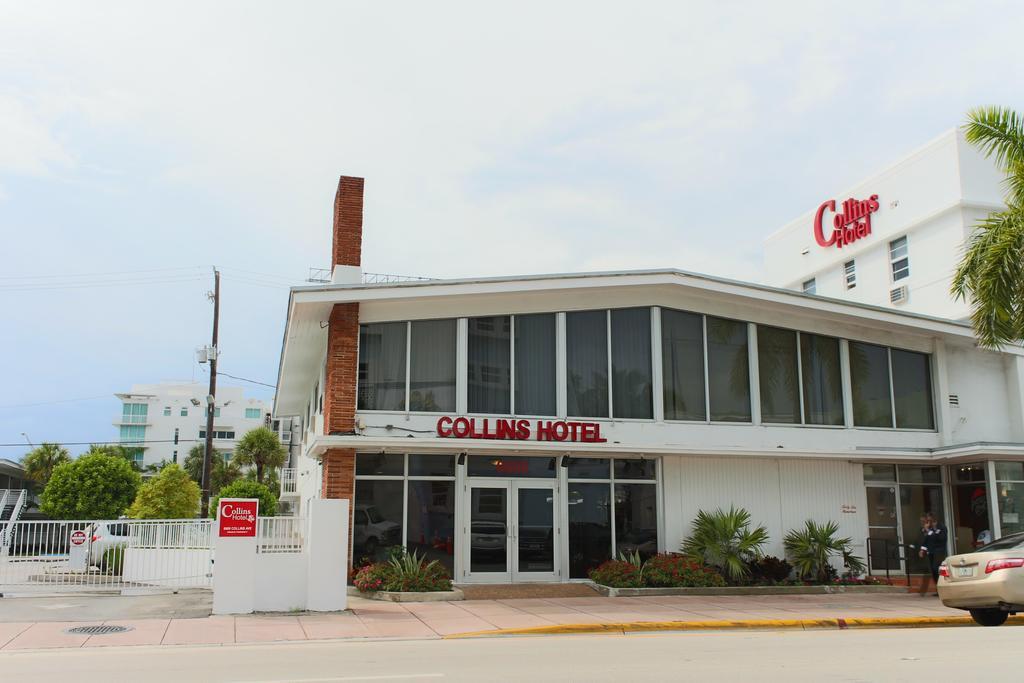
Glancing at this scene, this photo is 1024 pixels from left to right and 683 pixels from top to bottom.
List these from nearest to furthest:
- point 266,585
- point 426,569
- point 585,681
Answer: point 585,681 < point 266,585 < point 426,569

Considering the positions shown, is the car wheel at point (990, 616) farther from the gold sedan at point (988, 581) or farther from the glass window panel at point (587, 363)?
the glass window panel at point (587, 363)

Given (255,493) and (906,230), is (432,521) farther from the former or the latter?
(906,230)

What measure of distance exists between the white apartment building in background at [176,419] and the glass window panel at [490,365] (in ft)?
240

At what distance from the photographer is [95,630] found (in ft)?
42.1

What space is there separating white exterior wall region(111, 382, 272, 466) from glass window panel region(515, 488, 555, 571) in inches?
2873

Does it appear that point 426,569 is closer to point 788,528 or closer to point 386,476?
point 386,476

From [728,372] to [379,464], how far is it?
26.7 ft

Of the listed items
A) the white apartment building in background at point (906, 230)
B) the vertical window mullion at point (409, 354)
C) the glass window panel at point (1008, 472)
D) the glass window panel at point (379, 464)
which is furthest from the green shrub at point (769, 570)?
the white apartment building in background at point (906, 230)

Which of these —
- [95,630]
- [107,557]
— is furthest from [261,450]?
[95,630]

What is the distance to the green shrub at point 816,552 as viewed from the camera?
64.9 feet

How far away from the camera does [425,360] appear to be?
1895 cm

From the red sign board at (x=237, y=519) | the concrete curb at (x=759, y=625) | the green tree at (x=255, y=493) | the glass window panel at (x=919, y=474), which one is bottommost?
the concrete curb at (x=759, y=625)

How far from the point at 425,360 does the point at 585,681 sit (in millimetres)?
10900

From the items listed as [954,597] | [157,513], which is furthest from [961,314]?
[157,513]
